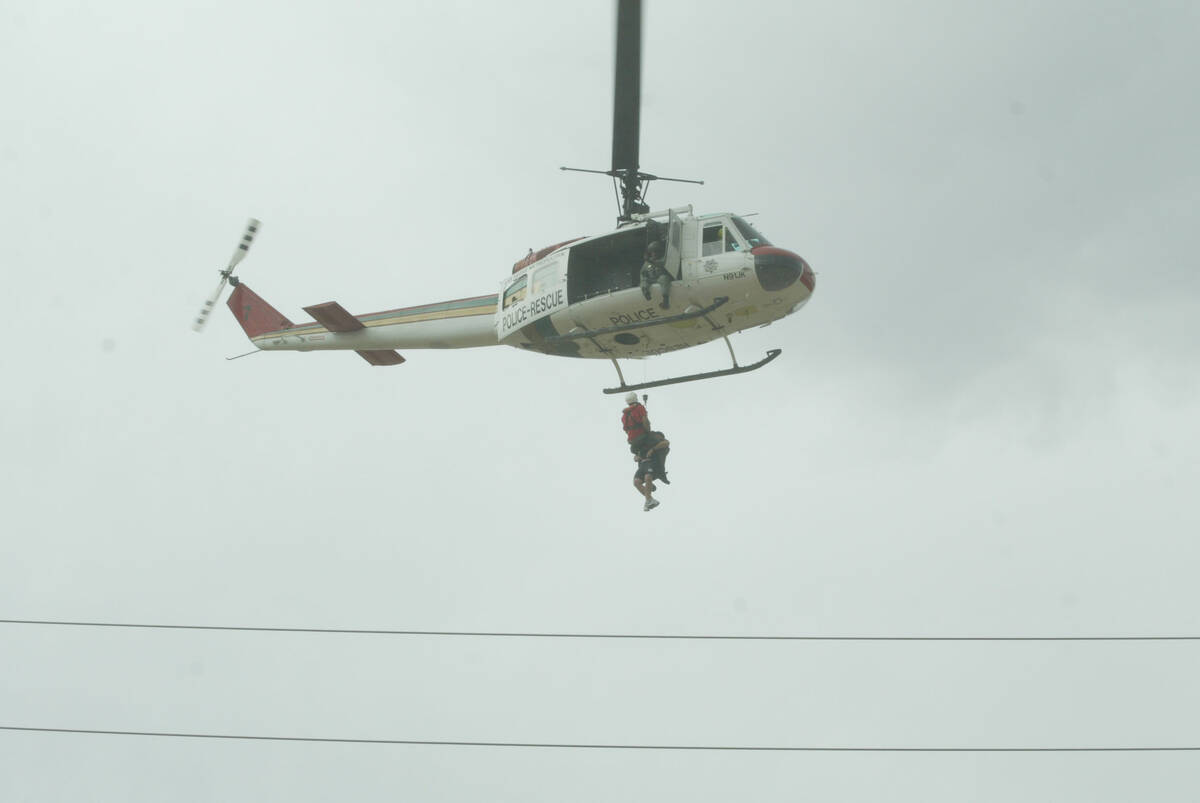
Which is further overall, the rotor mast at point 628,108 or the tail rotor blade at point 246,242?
the tail rotor blade at point 246,242

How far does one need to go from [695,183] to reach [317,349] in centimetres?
787

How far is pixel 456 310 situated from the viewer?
2159 centimetres

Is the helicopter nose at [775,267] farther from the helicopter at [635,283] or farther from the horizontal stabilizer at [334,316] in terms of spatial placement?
the horizontal stabilizer at [334,316]

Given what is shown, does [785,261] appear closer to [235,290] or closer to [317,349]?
[317,349]

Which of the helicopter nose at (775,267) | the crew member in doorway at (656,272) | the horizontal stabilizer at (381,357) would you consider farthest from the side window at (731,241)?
the horizontal stabilizer at (381,357)

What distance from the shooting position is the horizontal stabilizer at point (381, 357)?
22922mm

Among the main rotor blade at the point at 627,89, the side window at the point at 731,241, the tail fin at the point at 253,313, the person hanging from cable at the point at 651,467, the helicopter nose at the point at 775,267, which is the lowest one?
the person hanging from cable at the point at 651,467

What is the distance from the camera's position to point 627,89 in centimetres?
1847

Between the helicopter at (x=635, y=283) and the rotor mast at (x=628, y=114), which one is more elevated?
the rotor mast at (x=628, y=114)

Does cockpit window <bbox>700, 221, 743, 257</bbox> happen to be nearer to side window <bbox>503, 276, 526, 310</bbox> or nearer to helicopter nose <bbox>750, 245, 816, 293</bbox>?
helicopter nose <bbox>750, 245, 816, 293</bbox>

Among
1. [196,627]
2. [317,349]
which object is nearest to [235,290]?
[317,349]

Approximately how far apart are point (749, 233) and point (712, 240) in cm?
52

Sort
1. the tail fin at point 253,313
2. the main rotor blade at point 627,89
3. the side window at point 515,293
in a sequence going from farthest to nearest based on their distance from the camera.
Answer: the tail fin at point 253,313 → the side window at point 515,293 → the main rotor blade at point 627,89

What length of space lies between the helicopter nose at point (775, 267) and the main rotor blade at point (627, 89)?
8.60 feet
